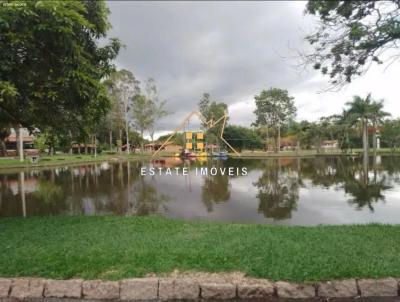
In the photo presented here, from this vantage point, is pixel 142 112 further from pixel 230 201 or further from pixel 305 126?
pixel 230 201

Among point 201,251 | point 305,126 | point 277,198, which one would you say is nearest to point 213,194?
point 277,198

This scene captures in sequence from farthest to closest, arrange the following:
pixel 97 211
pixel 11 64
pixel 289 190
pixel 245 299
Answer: pixel 289 190 → pixel 97 211 → pixel 11 64 → pixel 245 299

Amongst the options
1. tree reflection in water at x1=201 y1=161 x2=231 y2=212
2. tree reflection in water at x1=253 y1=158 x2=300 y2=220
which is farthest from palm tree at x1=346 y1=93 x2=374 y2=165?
tree reflection in water at x1=201 y1=161 x2=231 y2=212

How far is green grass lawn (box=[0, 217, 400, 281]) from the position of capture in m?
3.93

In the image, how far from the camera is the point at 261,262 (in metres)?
4.08

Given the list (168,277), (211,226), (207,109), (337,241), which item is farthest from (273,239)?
(207,109)

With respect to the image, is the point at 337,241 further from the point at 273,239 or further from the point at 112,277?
the point at 112,277

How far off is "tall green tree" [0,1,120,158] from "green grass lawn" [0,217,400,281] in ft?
7.24

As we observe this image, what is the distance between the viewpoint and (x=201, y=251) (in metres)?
4.45

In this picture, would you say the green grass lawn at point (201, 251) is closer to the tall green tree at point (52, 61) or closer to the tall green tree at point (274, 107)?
the tall green tree at point (52, 61)

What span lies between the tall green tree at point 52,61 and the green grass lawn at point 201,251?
86.9 inches

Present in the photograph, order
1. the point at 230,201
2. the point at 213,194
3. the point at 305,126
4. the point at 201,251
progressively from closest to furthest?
the point at 201,251 → the point at 230,201 → the point at 213,194 → the point at 305,126

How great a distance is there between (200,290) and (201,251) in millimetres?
807

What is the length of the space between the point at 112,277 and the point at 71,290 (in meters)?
0.42
